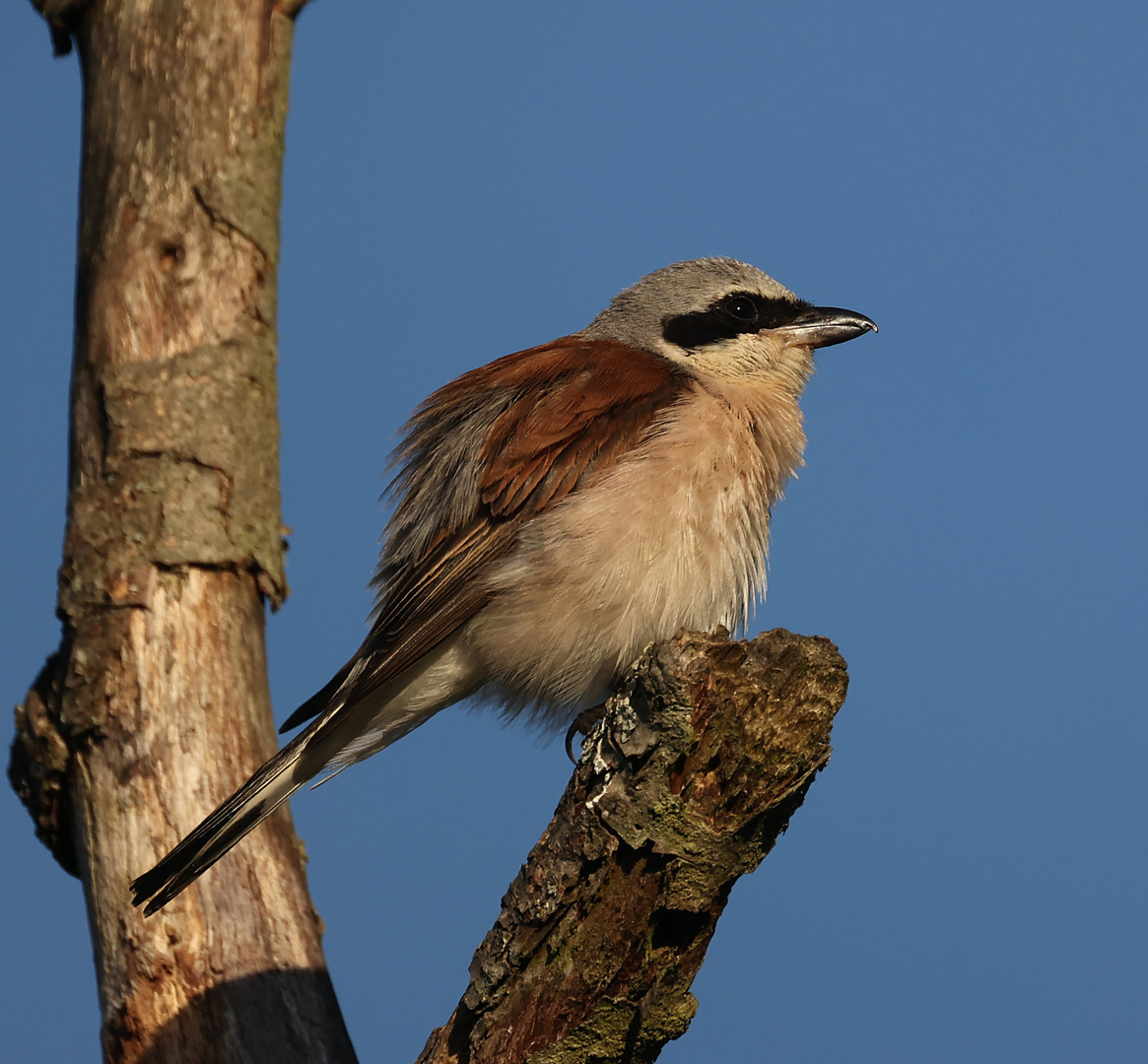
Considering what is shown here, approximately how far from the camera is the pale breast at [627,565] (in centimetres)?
402

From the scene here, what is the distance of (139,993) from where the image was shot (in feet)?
12.9

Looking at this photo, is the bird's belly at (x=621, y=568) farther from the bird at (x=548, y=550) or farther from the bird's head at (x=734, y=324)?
the bird's head at (x=734, y=324)

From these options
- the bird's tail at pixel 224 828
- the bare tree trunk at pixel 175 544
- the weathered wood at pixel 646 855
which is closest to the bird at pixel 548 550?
the bird's tail at pixel 224 828

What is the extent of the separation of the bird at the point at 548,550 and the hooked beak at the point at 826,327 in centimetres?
52

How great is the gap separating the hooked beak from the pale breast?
940 mm

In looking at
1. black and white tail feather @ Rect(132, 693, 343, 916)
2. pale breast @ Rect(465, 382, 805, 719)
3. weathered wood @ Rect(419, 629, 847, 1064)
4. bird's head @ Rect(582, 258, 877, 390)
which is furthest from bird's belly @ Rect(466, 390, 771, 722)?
weathered wood @ Rect(419, 629, 847, 1064)

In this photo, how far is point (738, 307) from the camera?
5.13m

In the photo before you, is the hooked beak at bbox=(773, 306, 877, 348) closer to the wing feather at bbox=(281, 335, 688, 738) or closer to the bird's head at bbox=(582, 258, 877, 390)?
the bird's head at bbox=(582, 258, 877, 390)

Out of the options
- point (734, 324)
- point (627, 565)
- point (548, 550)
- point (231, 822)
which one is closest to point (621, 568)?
point (627, 565)

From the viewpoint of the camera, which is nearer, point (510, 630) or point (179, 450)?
point (510, 630)

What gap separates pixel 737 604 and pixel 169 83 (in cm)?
300

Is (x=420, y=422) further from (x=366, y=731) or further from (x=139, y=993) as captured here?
(x=139, y=993)

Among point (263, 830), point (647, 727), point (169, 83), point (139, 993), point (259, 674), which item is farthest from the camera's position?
point (169, 83)

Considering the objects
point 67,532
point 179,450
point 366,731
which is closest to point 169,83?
point 179,450
